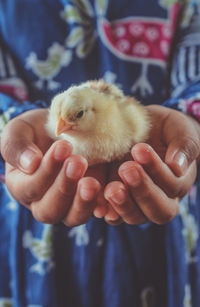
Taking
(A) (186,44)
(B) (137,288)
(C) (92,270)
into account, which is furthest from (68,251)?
(A) (186,44)

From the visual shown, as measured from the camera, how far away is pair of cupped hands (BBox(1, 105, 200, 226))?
1.42ft

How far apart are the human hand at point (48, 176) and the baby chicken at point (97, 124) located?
45mm

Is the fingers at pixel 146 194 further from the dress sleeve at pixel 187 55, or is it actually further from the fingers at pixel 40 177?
the dress sleeve at pixel 187 55

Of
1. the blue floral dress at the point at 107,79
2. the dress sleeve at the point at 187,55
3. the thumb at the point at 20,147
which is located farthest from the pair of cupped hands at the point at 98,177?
the dress sleeve at the point at 187,55

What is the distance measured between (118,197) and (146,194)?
0.16ft

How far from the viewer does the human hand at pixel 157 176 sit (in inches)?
17.2

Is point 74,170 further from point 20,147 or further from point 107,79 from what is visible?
point 107,79

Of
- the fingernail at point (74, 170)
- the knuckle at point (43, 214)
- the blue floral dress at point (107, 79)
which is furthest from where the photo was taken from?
the blue floral dress at point (107, 79)

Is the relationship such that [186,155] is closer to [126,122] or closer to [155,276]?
[126,122]

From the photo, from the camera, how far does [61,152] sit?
0.43m

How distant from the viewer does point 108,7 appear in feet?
2.64

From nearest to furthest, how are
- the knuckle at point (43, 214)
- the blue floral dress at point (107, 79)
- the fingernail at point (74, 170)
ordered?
the fingernail at point (74, 170), the knuckle at point (43, 214), the blue floral dress at point (107, 79)

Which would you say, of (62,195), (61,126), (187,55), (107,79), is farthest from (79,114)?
(187,55)

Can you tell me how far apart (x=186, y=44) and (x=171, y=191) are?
502 mm
